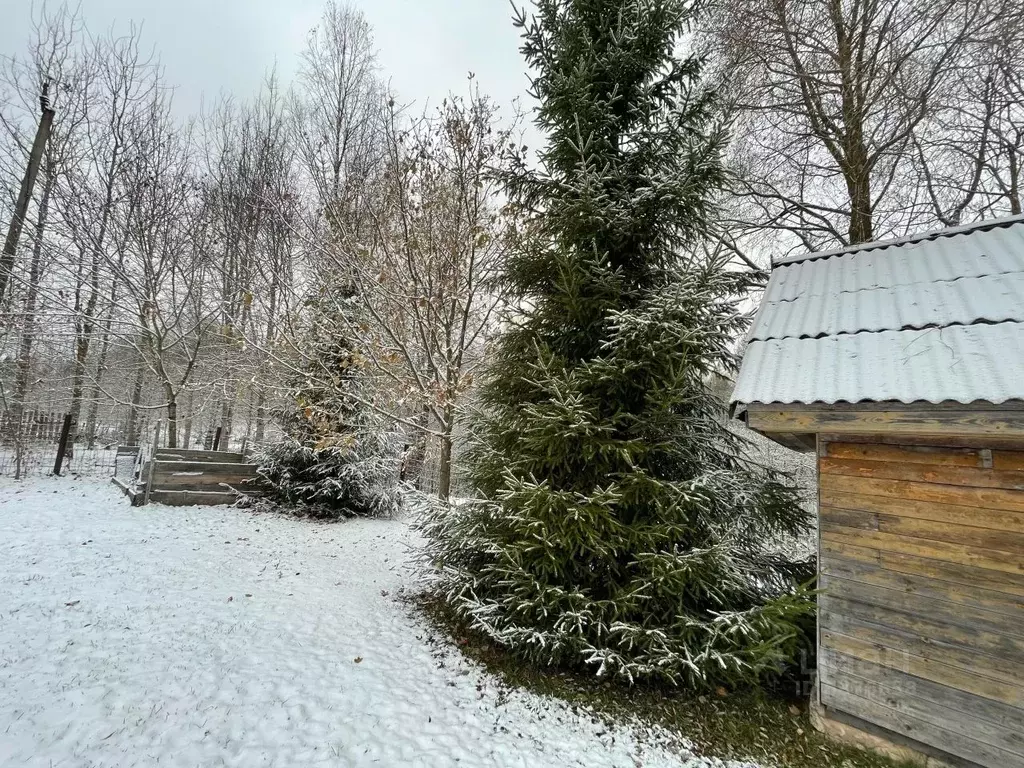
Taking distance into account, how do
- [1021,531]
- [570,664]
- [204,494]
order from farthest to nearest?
[204,494]
[570,664]
[1021,531]

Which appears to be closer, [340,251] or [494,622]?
[494,622]

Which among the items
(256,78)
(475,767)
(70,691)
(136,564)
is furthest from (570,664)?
(256,78)

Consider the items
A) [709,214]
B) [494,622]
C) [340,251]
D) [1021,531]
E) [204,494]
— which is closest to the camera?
[1021,531]

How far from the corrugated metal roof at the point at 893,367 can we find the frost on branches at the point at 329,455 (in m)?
6.72

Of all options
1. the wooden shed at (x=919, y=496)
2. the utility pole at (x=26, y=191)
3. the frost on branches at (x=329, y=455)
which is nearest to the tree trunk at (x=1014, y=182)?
the wooden shed at (x=919, y=496)

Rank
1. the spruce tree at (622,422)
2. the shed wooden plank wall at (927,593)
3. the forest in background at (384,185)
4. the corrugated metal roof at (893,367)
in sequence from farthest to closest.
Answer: the forest in background at (384,185) < the spruce tree at (622,422) < the shed wooden plank wall at (927,593) < the corrugated metal roof at (893,367)

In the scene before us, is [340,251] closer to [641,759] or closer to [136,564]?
[136,564]

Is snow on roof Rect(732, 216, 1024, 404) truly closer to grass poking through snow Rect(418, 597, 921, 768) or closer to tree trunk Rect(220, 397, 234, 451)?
grass poking through snow Rect(418, 597, 921, 768)

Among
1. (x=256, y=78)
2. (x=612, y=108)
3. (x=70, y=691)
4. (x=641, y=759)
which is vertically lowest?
(x=641, y=759)

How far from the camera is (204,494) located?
7.87m

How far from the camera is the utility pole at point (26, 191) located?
7.93 m

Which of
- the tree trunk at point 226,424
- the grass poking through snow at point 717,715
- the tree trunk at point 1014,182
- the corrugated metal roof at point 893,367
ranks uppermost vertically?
the tree trunk at point 1014,182

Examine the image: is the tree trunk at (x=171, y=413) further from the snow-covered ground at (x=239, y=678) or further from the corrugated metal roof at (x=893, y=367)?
the corrugated metal roof at (x=893, y=367)

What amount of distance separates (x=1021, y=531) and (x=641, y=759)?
2508 millimetres
